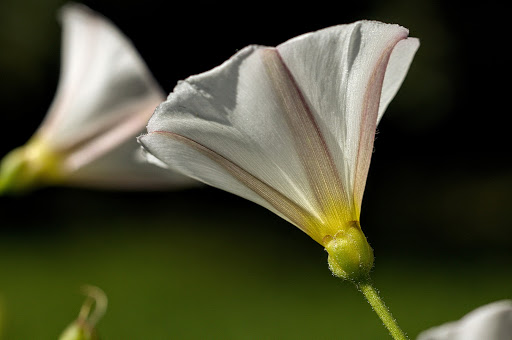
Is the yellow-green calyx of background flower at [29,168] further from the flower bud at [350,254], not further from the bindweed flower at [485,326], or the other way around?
the bindweed flower at [485,326]

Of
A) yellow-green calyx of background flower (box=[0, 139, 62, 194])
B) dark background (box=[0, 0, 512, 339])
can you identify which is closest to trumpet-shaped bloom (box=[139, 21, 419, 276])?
yellow-green calyx of background flower (box=[0, 139, 62, 194])

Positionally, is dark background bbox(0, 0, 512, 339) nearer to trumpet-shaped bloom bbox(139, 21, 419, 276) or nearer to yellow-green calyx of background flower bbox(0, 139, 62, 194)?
yellow-green calyx of background flower bbox(0, 139, 62, 194)

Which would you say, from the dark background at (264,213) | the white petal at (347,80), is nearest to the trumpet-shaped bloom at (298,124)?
the white petal at (347,80)

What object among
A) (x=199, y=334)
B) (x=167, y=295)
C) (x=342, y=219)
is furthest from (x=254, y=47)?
(x=167, y=295)

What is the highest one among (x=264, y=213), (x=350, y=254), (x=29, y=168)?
(x=29, y=168)

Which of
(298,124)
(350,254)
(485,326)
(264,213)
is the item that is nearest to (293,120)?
(298,124)

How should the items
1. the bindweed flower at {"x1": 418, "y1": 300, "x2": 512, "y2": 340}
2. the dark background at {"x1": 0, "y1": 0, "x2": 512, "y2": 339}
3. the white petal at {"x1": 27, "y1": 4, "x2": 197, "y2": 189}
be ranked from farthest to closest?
the dark background at {"x1": 0, "y1": 0, "x2": 512, "y2": 339}, the white petal at {"x1": 27, "y1": 4, "x2": 197, "y2": 189}, the bindweed flower at {"x1": 418, "y1": 300, "x2": 512, "y2": 340}

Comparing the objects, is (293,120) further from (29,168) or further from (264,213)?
(264,213)

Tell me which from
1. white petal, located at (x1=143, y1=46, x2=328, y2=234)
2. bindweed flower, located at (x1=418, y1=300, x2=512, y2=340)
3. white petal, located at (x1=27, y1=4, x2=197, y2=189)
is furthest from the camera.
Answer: white petal, located at (x1=27, y1=4, x2=197, y2=189)
